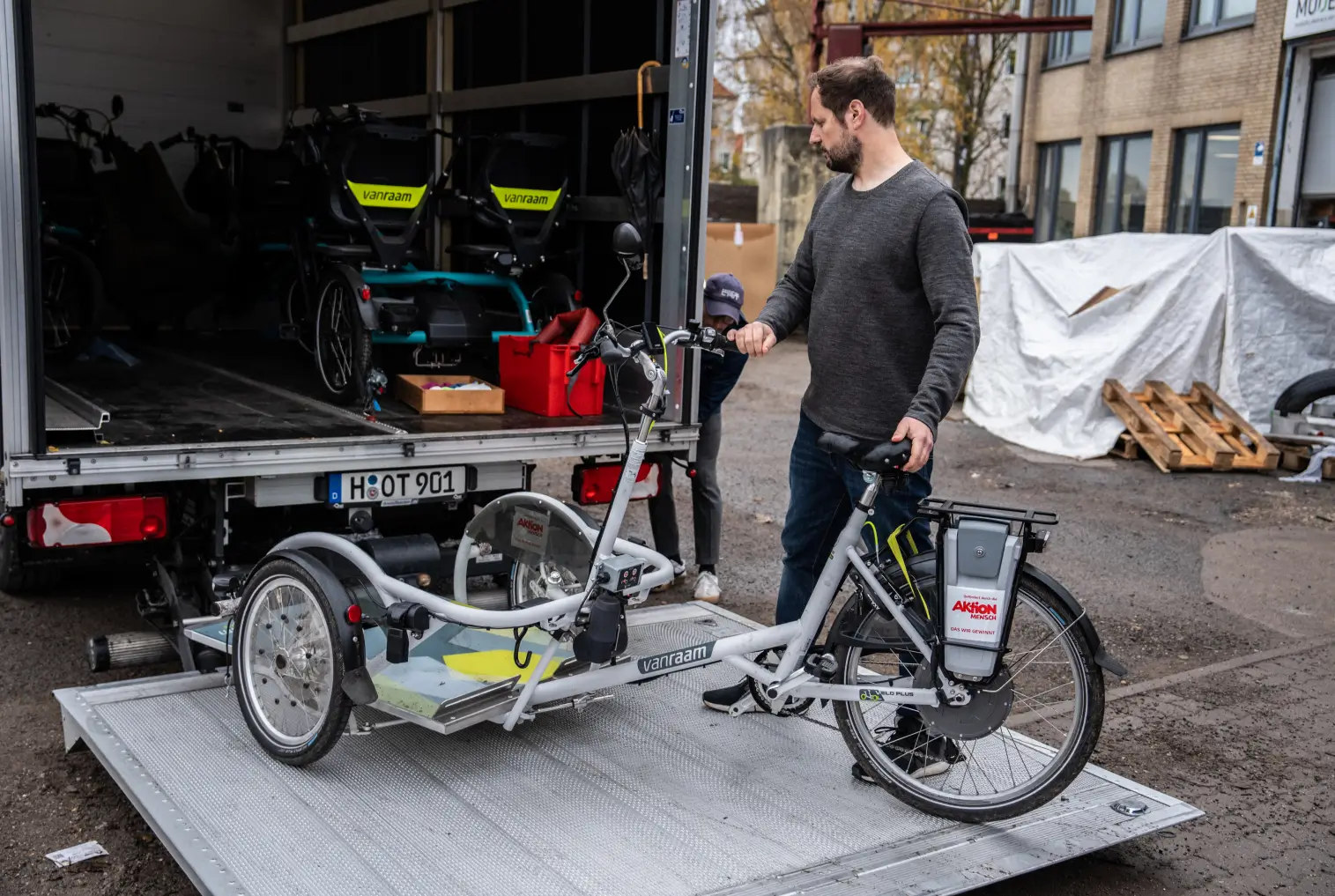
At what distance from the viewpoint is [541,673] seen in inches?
143

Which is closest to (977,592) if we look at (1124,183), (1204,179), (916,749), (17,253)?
(916,749)

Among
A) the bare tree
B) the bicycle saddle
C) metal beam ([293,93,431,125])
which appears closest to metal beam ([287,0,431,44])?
metal beam ([293,93,431,125])

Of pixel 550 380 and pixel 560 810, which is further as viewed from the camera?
pixel 550 380

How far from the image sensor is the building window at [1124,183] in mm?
21406

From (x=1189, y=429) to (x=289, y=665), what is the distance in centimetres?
870

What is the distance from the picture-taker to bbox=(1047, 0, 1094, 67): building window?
23.0m

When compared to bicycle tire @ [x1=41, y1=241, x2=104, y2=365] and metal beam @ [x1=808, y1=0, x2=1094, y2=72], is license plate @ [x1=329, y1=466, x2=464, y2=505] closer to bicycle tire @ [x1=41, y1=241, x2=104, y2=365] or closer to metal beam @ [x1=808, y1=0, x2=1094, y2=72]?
bicycle tire @ [x1=41, y1=241, x2=104, y2=365]

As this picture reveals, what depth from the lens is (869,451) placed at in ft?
11.0

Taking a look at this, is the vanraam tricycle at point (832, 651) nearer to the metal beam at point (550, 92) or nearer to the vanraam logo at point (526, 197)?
the metal beam at point (550, 92)

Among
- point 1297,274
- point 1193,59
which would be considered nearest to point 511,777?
point 1297,274

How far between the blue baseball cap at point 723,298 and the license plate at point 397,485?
157cm

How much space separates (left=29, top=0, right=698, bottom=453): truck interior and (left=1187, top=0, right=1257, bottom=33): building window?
14.5 m

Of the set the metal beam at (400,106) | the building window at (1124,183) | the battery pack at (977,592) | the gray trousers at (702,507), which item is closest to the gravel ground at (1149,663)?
the gray trousers at (702,507)

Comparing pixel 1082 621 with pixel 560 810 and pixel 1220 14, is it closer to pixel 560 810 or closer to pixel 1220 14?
pixel 560 810
